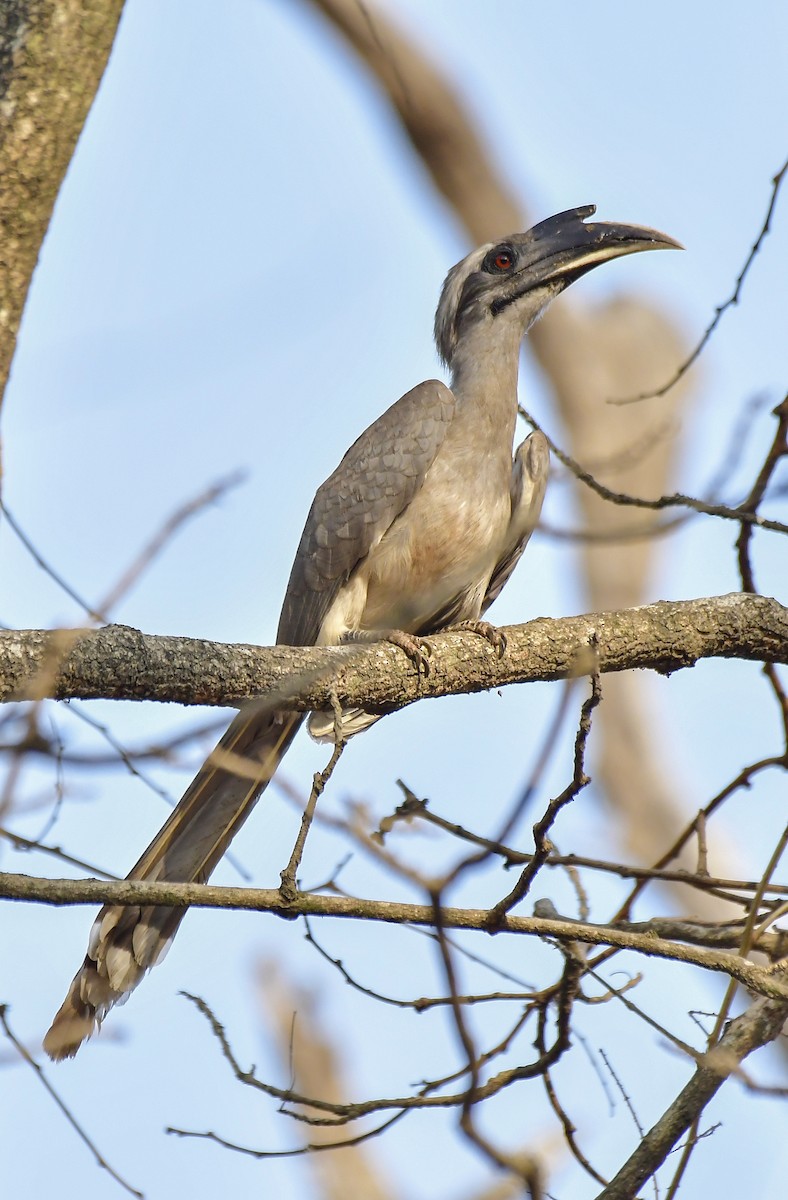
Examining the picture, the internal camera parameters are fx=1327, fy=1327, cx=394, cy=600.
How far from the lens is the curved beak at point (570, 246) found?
265 inches

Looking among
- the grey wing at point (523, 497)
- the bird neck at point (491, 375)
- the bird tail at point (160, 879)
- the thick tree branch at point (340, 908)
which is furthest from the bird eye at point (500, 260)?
the thick tree branch at point (340, 908)

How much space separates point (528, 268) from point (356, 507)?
5.82 feet

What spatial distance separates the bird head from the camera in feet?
22.4

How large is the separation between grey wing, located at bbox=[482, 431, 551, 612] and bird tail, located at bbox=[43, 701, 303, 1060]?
5.34 ft

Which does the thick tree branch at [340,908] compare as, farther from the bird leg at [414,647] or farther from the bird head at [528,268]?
the bird head at [528,268]

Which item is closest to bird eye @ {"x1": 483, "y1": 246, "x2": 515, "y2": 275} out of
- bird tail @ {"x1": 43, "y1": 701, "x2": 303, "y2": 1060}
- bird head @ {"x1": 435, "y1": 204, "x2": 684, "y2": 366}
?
bird head @ {"x1": 435, "y1": 204, "x2": 684, "y2": 366}

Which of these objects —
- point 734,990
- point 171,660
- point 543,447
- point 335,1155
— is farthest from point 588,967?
point 335,1155

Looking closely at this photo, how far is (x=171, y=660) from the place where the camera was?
4.11m

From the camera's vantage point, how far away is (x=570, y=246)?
22.7ft

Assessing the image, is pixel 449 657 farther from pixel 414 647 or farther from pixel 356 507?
pixel 356 507

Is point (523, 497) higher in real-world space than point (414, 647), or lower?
higher

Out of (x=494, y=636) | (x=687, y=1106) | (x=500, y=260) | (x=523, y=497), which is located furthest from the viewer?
(x=500, y=260)

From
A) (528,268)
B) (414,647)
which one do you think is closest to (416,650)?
(414,647)

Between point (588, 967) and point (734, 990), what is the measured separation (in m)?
0.43
